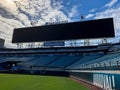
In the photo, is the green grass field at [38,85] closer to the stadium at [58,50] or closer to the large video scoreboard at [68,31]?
the stadium at [58,50]

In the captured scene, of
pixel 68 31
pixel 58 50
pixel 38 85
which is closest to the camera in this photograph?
pixel 38 85

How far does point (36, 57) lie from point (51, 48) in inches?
193

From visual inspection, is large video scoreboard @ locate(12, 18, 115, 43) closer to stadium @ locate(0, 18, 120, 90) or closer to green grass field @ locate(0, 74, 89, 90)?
stadium @ locate(0, 18, 120, 90)

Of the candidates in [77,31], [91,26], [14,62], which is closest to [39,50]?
[14,62]

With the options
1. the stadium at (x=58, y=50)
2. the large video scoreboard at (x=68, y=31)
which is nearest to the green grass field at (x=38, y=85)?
the stadium at (x=58, y=50)

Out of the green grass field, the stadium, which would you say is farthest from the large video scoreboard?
the green grass field

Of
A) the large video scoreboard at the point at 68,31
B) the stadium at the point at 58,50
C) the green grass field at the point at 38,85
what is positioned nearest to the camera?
the green grass field at the point at 38,85

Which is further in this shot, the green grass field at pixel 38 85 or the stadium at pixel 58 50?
the stadium at pixel 58 50

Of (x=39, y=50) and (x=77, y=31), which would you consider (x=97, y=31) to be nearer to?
(x=77, y=31)

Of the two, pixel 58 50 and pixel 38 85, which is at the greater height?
pixel 58 50

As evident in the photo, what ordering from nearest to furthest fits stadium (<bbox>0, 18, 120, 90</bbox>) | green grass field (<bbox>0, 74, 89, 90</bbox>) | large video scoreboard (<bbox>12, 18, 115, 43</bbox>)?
1. green grass field (<bbox>0, 74, 89, 90</bbox>)
2. large video scoreboard (<bbox>12, 18, 115, 43</bbox>)
3. stadium (<bbox>0, 18, 120, 90</bbox>)

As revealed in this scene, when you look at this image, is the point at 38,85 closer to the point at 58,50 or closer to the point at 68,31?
the point at 68,31

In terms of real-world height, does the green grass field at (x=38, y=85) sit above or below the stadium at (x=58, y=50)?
below

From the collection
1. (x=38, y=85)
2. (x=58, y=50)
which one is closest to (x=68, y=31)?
(x=58, y=50)
